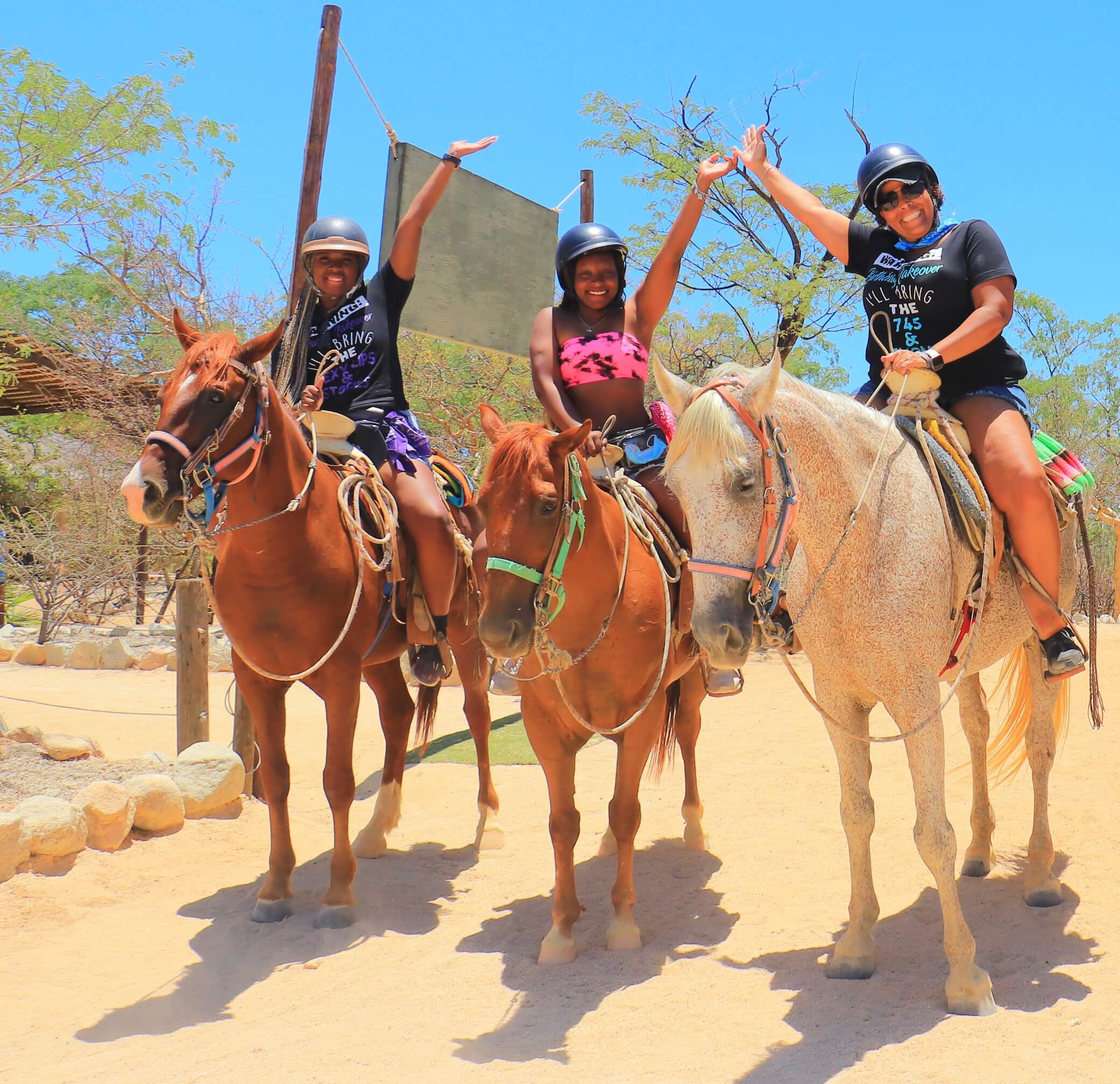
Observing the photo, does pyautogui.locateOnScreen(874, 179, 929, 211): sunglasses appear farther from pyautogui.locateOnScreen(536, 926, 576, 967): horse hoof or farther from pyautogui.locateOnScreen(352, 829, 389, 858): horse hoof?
pyautogui.locateOnScreen(352, 829, 389, 858): horse hoof

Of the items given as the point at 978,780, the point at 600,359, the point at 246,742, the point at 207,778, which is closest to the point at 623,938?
the point at 978,780

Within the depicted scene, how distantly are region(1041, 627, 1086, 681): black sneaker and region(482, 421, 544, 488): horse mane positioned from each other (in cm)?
222

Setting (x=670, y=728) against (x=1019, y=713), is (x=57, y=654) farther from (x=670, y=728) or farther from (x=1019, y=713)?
(x=1019, y=713)

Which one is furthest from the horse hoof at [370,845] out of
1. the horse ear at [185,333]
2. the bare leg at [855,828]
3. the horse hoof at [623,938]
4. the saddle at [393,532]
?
the horse ear at [185,333]

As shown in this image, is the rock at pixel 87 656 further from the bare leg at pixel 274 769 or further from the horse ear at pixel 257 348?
the horse ear at pixel 257 348

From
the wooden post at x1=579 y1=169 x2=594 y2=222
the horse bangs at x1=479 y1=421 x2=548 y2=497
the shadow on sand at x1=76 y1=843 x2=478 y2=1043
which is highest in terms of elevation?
the wooden post at x1=579 y1=169 x2=594 y2=222

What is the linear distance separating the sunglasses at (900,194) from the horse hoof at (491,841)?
4.01m

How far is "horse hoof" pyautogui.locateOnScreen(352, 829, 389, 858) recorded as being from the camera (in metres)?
5.86

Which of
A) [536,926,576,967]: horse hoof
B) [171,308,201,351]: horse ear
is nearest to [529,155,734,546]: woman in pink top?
[171,308,201,351]: horse ear

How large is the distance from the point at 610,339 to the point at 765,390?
1744 millimetres

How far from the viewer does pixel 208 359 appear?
172 inches

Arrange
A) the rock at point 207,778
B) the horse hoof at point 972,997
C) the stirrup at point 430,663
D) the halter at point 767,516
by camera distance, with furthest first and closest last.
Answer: the rock at point 207,778, the stirrup at point 430,663, the horse hoof at point 972,997, the halter at point 767,516

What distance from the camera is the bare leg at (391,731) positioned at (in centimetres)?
604

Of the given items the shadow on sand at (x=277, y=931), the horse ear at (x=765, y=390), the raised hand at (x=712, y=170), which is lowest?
the shadow on sand at (x=277, y=931)
